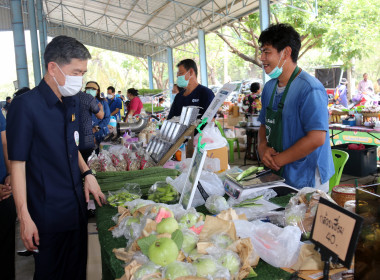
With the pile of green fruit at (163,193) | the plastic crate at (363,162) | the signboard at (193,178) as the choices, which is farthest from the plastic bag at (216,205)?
the plastic crate at (363,162)

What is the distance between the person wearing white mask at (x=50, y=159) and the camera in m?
1.63

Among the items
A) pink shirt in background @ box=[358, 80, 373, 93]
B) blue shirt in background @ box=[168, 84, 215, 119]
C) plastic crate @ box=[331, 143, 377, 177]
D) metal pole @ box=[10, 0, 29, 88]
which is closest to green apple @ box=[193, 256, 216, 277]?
blue shirt in background @ box=[168, 84, 215, 119]

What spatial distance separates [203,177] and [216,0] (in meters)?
11.4

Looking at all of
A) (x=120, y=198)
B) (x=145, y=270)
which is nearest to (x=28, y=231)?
(x=120, y=198)

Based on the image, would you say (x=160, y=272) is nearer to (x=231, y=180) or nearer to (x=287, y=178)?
(x=231, y=180)

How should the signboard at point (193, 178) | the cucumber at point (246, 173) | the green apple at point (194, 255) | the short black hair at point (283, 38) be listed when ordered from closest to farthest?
1. the green apple at point (194, 255)
2. the signboard at point (193, 178)
3. the cucumber at point (246, 173)
4. the short black hair at point (283, 38)

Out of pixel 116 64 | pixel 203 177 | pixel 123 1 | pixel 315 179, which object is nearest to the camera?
pixel 203 177

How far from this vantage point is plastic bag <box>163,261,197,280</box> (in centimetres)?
102

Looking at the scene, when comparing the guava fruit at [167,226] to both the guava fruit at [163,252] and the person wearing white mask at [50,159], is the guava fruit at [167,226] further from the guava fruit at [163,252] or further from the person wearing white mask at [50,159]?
the person wearing white mask at [50,159]

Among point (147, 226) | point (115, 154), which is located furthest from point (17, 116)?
point (115, 154)

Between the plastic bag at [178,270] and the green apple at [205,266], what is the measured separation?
16mm

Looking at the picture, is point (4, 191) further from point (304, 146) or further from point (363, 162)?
point (363, 162)

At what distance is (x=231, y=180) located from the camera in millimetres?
1912

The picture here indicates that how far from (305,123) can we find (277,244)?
114 cm
